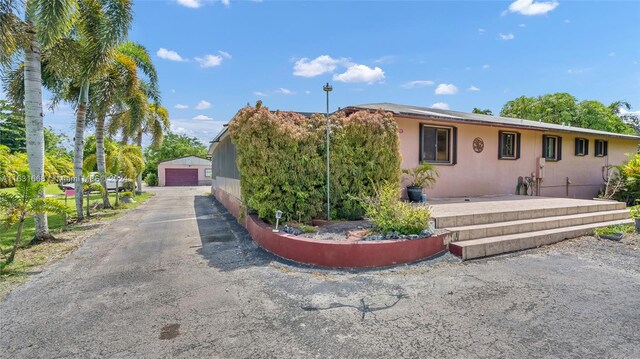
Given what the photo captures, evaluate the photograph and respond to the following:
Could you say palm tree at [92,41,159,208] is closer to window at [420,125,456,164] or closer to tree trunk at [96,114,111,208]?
tree trunk at [96,114,111,208]

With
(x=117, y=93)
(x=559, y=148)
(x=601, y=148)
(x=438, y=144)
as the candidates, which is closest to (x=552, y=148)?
(x=559, y=148)

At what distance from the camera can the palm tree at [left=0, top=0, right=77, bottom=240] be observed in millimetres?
5801

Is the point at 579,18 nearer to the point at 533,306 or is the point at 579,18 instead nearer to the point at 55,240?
the point at 533,306

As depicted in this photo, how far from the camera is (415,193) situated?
834cm

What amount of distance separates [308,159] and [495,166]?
24.8 ft

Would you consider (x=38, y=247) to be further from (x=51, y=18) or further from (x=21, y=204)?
(x=51, y=18)

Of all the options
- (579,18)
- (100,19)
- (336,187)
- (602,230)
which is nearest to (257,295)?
(336,187)

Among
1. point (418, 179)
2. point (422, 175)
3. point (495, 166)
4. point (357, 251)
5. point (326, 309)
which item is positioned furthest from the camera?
point (495, 166)

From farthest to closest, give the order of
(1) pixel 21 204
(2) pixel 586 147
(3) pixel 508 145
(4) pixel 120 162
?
(4) pixel 120 162 < (2) pixel 586 147 < (3) pixel 508 145 < (1) pixel 21 204

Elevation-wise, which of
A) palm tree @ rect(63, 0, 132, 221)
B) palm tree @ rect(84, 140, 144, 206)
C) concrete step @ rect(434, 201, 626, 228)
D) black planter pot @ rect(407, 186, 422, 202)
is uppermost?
palm tree @ rect(63, 0, 132, 221)

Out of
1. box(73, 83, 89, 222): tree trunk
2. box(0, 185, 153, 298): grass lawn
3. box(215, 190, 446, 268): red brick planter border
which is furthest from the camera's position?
box(73, 83, 89, 222): tree trunk

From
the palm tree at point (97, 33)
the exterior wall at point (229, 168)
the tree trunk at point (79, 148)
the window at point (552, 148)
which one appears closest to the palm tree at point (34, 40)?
the palm tree at point (97, 33)

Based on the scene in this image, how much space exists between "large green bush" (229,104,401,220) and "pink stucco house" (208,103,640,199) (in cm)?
139

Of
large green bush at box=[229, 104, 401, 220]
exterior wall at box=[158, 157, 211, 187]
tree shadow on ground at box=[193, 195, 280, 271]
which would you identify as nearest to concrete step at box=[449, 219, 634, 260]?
large green bush at box=[229, 104, 401, 220]
